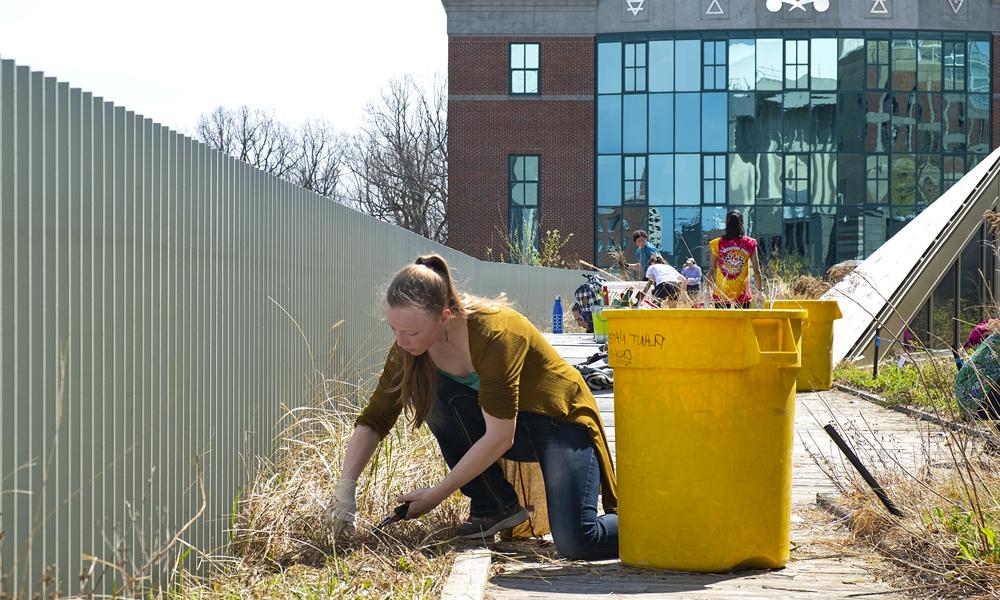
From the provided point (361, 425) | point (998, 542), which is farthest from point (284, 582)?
point (998, 542)

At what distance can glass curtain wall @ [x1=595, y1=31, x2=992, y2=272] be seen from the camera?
41.1 metres

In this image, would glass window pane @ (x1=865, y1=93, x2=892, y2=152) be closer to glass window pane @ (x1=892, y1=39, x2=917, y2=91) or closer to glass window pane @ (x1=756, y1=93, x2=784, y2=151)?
glass window pane @ (x1=892, y1=39, x2=917, y2=91)

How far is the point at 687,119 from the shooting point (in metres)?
41.2

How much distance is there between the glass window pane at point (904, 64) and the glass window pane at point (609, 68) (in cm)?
946

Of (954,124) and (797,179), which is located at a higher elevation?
(954,124)

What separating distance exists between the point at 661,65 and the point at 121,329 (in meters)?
38.6

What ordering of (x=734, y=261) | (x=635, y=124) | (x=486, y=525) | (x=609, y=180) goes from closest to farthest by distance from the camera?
1. (x=486, y=525)
2. (x=734, y=261)
3. (x=635, y=124)
4. (x=609, y=180)

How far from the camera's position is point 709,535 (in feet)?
16.0

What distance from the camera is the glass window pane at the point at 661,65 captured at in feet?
135

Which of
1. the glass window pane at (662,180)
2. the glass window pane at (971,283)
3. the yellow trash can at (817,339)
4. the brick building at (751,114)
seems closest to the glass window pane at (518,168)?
the brick building at (751,114)

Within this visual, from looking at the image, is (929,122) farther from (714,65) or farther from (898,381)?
(898,381)

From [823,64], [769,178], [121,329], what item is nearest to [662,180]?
[769,178]

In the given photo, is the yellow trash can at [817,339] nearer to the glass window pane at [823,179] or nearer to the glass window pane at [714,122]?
the glass window pane at [714,122]

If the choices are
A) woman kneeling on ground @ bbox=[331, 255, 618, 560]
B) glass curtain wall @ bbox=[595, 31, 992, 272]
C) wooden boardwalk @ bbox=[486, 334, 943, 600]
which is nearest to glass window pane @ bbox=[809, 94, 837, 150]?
glass curtain wall @ bbox=[595, 31, 992, 272]
